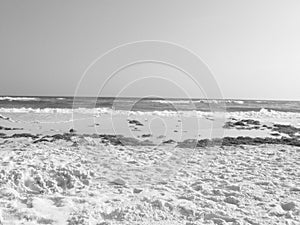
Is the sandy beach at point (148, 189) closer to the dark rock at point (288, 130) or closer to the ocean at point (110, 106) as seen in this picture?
the dark rock at point (288, 130)

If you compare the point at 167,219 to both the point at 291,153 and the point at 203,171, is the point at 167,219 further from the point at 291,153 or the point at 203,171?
the point at 291,153

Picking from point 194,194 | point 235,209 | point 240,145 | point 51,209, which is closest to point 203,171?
point 194,194

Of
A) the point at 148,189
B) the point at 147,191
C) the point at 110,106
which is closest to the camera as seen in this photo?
the point at 147,191

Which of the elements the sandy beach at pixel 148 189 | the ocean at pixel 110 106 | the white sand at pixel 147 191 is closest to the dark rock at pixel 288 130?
the ocean at pixel 110 106

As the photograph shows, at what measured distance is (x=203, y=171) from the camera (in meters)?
7.27

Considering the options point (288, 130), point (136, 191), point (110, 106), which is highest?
point (110, 106)

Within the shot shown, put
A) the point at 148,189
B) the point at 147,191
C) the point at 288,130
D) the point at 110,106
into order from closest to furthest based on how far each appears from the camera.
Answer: the point at 147,191 → the point at 148,189 → the point at 288,130 → the point at 110,106

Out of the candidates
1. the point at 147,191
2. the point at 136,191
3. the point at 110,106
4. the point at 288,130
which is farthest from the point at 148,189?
the point at 110,106

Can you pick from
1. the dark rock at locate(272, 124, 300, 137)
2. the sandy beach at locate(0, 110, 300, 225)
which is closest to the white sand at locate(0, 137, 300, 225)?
the sandy beach at locate(0, 110, 300, 225)

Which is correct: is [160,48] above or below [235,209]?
above

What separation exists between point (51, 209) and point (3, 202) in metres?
0.79

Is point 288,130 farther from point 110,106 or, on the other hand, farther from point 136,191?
point 110,106

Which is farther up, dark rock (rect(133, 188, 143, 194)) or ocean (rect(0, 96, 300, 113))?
ocean (rect(0, 96, 300, 113))

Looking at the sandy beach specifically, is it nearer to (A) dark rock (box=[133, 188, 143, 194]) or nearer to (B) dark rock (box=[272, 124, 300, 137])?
(A) dark rock (box=[133, 188, 143, 194])
